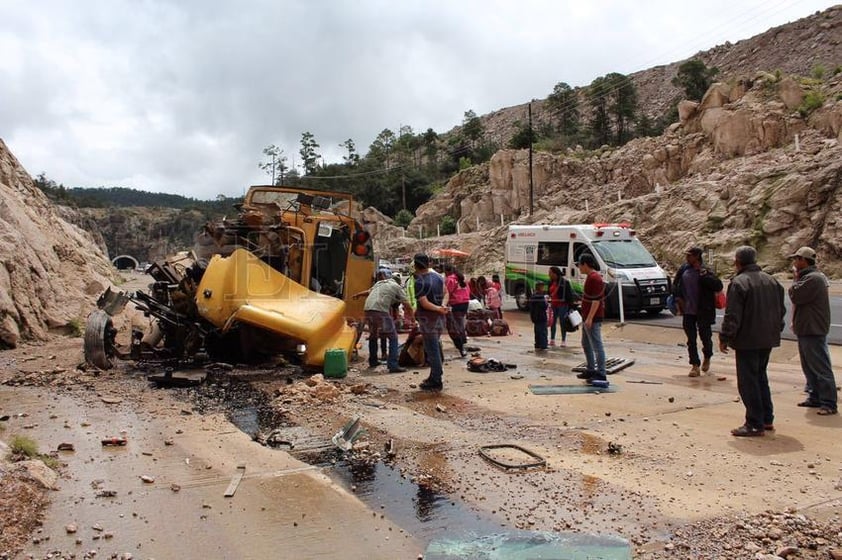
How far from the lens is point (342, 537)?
167 inches

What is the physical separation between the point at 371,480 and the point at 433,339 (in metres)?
3.44

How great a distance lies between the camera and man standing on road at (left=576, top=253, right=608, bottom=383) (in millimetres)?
8625

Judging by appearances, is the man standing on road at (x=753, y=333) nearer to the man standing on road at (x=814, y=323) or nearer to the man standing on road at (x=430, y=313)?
the man standing on road at (x=814, y=323)

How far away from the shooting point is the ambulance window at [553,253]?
1841 cm

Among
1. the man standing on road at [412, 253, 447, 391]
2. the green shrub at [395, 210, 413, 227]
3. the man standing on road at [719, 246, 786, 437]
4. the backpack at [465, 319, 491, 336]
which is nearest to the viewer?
the man standing on road at [719, 246, 786, 437]

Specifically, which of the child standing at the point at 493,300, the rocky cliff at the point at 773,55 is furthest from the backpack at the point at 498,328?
the rocky cliff at the point at 773,55

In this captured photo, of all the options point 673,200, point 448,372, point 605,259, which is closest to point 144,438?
point 448,372

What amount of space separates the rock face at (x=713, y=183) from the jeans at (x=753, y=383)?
2330cm

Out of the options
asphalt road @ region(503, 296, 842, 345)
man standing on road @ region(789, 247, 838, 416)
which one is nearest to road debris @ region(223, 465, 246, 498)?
man standing on road @ region(789, 247, 838, 416)

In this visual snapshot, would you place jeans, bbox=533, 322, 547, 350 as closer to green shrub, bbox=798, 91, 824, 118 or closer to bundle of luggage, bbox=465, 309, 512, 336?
bundle of luggage, bbox=465, 309, 512, 336

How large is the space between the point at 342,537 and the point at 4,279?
10.4 m

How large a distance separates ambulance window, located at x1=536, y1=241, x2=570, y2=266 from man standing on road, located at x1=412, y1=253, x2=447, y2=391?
10088 millimetres

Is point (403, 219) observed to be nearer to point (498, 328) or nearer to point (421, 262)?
point (498, 328)

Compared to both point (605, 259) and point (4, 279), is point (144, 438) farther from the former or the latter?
point (605, 259)
